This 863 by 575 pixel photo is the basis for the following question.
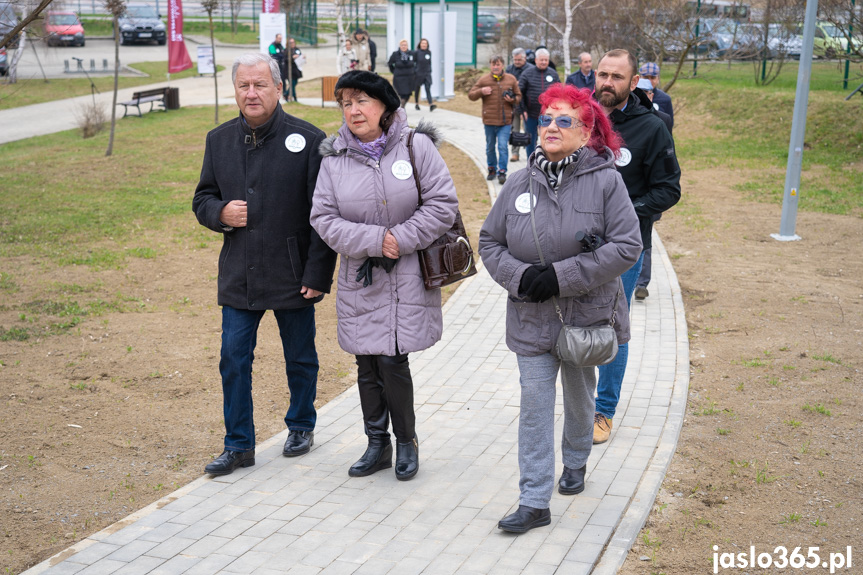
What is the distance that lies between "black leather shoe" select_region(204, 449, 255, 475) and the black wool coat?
0.83 metres

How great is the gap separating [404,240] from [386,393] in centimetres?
86

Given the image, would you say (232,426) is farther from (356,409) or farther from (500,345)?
(500,345)

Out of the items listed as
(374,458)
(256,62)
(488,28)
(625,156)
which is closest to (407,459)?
(374,458)

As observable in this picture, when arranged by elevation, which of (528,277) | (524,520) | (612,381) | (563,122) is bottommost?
(524,520)

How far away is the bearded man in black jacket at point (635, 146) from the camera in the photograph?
4.98 meters

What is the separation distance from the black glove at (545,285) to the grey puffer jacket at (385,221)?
715mm

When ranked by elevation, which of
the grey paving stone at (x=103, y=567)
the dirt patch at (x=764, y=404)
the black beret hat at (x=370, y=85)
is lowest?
the dirt patch at (x=764, y=404)

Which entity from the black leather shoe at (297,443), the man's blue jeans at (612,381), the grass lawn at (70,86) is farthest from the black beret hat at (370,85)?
the grass lawn at (70,86)

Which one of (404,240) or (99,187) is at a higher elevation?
(404,240)

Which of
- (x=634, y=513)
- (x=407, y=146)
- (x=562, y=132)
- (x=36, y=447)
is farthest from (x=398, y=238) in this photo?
(x=36, y=447)

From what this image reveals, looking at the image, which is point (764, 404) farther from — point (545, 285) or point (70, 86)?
point (70, 86)

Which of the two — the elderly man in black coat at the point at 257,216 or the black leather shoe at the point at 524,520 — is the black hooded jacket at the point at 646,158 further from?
the black leather shoe at the point at 524,520

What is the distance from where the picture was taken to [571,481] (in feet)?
14.8

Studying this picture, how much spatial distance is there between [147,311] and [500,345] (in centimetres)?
Answer: 325
